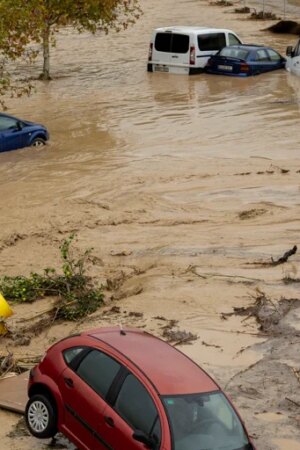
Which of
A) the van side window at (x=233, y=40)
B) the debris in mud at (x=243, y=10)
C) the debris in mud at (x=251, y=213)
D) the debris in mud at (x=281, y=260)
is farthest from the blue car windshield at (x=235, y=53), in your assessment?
the debris in mud at (x=243, y=10)

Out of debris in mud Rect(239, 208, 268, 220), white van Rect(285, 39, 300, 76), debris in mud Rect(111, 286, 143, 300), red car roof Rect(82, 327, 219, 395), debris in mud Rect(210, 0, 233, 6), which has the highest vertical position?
debris in mud Rect(210, 0, 233, 6)

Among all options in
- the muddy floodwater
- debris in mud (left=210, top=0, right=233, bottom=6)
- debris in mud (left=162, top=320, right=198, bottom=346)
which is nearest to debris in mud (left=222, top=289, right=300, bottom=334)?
the muddy floodwater

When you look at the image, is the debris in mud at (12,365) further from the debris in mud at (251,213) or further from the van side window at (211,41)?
the van side window at (211,41)

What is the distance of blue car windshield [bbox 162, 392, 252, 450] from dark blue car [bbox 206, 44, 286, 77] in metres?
21.9

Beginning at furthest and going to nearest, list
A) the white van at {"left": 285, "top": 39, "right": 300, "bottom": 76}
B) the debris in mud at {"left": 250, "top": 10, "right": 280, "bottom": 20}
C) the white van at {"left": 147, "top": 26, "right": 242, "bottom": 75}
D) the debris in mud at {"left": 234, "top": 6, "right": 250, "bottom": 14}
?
A: the debris in mud at {"left": 234, "top": 6, "right": 250, "bottom": 14} < the debris in mud at {"left": 250, "top": 10, "right": 280, "bottom": 20} < the white van at {"left": 147, "top": 26, "right": 242, "bottom": 75} < the white van at {"left": 285, "top": 39, "right": 300, "bottom": 76}

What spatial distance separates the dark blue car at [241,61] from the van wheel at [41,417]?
2133cm

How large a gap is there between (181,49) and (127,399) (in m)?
22.5

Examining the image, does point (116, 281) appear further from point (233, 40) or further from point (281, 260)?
point (233, 40)

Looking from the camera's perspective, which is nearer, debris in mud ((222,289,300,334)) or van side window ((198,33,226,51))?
debris in mud ((222,289,300,334))

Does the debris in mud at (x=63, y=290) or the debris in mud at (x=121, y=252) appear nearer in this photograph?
the debris in mud at (x=63, y=290)

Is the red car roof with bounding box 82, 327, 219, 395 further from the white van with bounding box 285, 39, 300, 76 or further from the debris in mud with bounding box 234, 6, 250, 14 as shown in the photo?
the debris in mud with bounding box 234, 6, 250, 14

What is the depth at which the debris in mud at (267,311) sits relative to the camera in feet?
38.6

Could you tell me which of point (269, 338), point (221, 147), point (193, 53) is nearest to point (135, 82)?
point (193, 53)

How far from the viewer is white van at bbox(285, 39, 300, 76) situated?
2872cm
